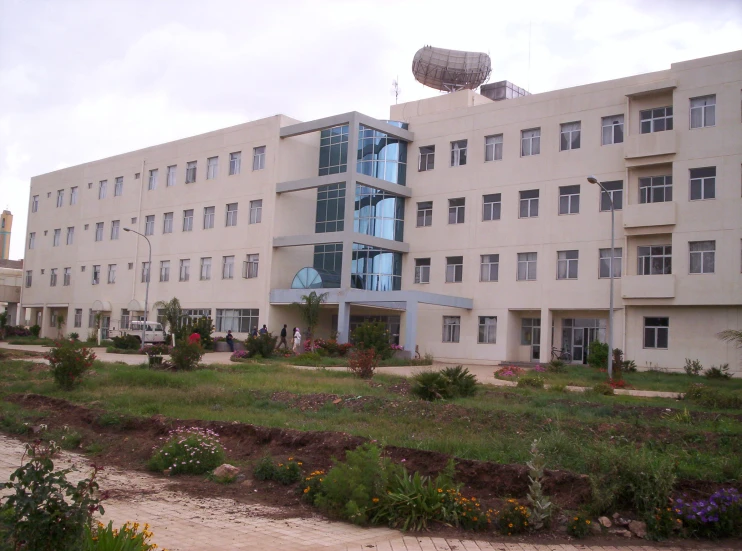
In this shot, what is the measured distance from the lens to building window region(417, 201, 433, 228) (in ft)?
142

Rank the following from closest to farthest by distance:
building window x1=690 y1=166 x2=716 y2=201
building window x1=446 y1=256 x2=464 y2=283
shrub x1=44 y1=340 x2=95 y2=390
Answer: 1. shrub x1=44 y1=340 x2=95 y2=390
2. building window x1=690 y1=166 x2=716 y2=201
3. building window x1=446 y1=256 x2=464 y2=283

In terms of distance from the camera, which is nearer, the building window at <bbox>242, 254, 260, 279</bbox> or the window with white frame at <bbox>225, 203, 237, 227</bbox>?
the building window at <bbox>242, 254, 260, 279</bbox>

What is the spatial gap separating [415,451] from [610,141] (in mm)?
30588

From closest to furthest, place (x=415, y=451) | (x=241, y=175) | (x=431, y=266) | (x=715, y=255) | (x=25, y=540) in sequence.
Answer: (x=25, y=540), (x=415, y=451), (x=715, y=255), (x=431, y=266), (x=241, y=175)

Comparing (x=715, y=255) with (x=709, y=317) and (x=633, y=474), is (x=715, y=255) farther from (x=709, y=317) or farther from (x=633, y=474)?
(x=633, y=474)

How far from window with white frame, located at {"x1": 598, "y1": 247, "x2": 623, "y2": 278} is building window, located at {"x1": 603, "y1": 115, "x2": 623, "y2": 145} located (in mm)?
5447

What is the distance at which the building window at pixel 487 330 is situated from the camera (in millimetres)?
39625

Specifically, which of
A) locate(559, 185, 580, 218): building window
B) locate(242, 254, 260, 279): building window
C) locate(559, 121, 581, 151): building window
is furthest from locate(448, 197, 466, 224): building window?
locate(242, 254, 260, 279): building window

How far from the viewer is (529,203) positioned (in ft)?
128

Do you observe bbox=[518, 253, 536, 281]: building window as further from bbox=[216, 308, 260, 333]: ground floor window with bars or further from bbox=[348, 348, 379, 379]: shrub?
bbox=[348, 348, 379, 379]: shrub

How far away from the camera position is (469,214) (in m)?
41.2

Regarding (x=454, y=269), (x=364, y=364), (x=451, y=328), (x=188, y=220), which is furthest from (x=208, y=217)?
(x=364, y=364)

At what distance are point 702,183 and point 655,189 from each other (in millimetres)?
2229

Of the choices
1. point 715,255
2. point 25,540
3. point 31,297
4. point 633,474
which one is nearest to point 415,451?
point 633,474
